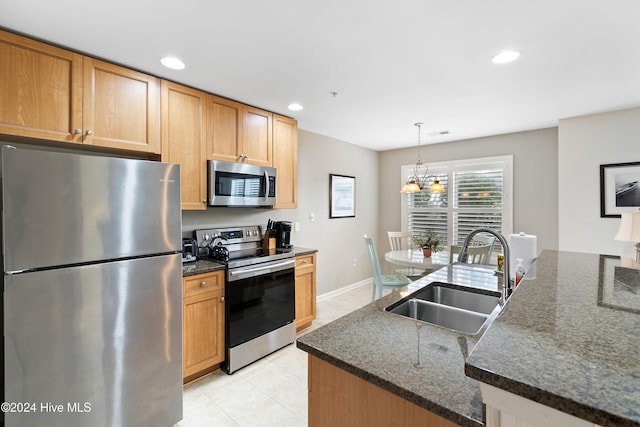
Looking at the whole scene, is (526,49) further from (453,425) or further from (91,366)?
(91,366)

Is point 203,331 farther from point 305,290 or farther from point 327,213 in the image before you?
point 327,213

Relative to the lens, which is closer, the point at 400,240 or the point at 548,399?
the point at 548,399

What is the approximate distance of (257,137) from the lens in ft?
9.81

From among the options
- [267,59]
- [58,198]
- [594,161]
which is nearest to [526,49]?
[267,59]

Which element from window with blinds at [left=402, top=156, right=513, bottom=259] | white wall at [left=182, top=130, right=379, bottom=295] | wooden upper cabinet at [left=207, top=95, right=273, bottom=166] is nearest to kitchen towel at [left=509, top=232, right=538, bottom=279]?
wooden upper cabinet at [left=207, top=95, right=273, bottom=166]

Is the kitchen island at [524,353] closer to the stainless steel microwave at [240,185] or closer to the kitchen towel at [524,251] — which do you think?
the kitchen towel at [524,251]

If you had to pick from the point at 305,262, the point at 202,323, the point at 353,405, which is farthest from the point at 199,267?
the point at 353,405

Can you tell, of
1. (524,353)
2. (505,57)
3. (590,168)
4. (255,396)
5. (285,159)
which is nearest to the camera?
(524,353)

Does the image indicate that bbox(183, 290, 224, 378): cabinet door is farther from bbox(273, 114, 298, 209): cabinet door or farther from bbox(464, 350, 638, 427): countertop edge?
bbox(464, 350, 638, 427): countertop edge

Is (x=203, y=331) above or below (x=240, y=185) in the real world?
below

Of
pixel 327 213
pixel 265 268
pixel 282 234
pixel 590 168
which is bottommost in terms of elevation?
pixel 265 268

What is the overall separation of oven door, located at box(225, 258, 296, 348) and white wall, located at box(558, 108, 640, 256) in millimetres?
3054

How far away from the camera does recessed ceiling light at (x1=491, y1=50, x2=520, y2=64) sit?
1.94 m

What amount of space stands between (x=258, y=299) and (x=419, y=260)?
182cm
